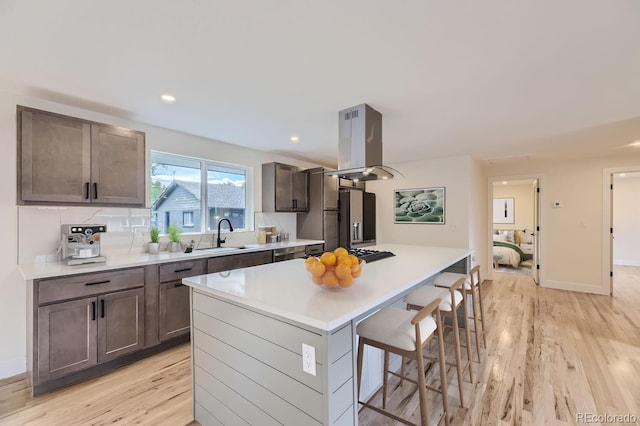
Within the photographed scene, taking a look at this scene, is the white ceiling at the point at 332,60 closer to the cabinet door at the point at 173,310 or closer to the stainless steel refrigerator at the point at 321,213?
the stainless steel refrigerator at the point at 321,213

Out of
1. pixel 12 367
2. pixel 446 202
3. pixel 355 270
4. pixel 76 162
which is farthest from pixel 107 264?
pixel 446 202

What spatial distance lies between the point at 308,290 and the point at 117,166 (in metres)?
2.38

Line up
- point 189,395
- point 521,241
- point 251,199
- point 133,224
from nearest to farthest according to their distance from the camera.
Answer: point 189,395, point 133,224, point 251,199, point 521,241

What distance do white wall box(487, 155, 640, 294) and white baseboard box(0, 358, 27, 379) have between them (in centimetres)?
726

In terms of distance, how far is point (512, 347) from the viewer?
274 cm

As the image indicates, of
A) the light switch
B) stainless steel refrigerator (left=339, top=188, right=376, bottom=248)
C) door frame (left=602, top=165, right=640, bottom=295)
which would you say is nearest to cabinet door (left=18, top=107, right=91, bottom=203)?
the light switch

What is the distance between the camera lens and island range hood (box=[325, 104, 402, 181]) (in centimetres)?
254

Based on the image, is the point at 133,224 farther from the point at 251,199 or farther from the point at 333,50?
the point at 333,50

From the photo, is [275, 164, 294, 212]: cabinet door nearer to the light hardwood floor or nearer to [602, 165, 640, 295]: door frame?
the light hardwood floor

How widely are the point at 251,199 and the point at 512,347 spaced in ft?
12.3

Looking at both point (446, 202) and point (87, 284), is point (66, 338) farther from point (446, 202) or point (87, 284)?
point (446, 202)

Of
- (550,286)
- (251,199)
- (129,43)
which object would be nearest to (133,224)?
(251,199)

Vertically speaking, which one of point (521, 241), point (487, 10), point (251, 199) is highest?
point (487, 10)

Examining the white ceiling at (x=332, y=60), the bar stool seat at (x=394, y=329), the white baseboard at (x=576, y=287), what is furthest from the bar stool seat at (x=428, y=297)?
the white baseboard at (x=576, y=287)
